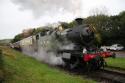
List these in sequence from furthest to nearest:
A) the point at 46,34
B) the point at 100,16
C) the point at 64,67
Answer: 1. the point at 100,16
2. the point at 46,34
3. the point at 64,67

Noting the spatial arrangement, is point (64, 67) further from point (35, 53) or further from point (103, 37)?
point (103, 37)

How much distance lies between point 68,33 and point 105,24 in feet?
146

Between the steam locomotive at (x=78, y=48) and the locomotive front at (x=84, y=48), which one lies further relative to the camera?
the steam locomotive at (x=78, y=48)

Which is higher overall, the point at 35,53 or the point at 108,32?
the point at 108,32

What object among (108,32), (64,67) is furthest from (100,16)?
(64,67)

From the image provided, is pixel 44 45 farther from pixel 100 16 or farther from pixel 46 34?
pixel 100 16

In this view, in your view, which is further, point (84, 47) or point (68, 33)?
point (68, 33)

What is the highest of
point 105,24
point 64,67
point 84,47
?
point 105,24

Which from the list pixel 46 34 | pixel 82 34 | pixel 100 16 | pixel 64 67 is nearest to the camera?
pixel 82 34

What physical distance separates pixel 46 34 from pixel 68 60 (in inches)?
240

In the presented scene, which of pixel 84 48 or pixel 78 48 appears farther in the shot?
pixel 78 48

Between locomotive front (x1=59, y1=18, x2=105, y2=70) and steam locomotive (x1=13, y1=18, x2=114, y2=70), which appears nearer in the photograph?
locomotive front (x1=59, y1=18, x2=105, y2=70)

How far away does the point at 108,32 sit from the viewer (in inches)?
2405

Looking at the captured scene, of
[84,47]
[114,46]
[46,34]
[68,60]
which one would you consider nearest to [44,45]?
[46,34]
